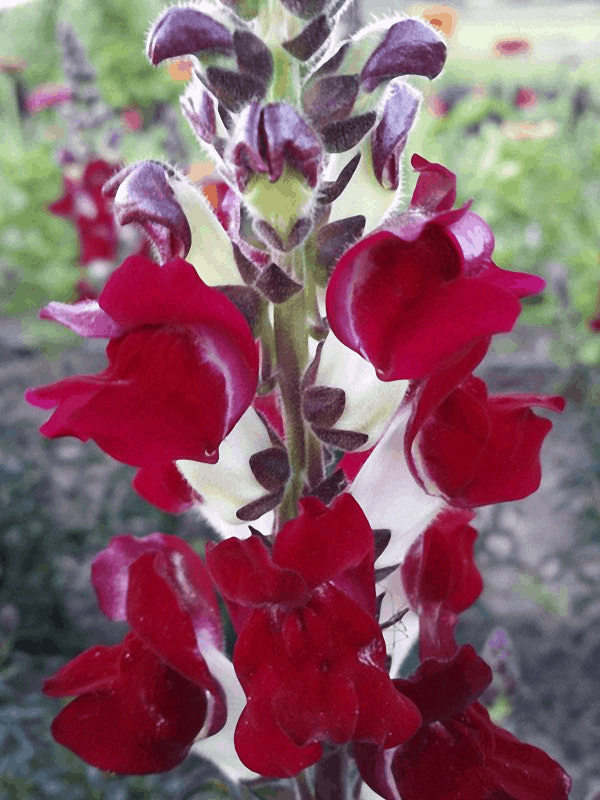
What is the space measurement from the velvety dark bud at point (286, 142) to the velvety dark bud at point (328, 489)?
0.54ft

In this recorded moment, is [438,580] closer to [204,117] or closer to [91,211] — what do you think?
[204,117]

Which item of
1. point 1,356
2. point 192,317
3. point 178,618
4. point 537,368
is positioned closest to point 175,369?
point 192,317

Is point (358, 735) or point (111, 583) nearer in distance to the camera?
point (358, 735)

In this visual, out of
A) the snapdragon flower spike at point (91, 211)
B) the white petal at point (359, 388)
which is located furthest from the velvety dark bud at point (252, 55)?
the snapdragon flower spike at point (91, 211)

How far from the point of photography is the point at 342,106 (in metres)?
0.46

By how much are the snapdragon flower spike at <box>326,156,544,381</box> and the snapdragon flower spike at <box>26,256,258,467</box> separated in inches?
2.0

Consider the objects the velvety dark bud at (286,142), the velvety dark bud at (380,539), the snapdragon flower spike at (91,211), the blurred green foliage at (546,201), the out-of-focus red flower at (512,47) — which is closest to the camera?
the velvety dark bud at (286,142)

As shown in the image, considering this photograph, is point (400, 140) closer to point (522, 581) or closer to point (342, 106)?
point (342, 106)

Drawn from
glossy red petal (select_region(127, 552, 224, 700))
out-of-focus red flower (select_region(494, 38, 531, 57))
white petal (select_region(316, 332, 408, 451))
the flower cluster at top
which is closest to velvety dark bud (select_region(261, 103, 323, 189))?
the flower cluster at top

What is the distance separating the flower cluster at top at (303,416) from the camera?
1.44 ft

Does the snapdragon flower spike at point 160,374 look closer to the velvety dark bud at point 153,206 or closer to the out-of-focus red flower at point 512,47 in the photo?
the velvety dark bud at point 153,206

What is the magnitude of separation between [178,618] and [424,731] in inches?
5.5

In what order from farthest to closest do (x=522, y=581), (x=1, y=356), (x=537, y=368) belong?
(x=1, y=356) → (x=537, y=368) → (x=522, y=581)

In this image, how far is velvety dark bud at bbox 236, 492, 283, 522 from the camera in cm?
51
